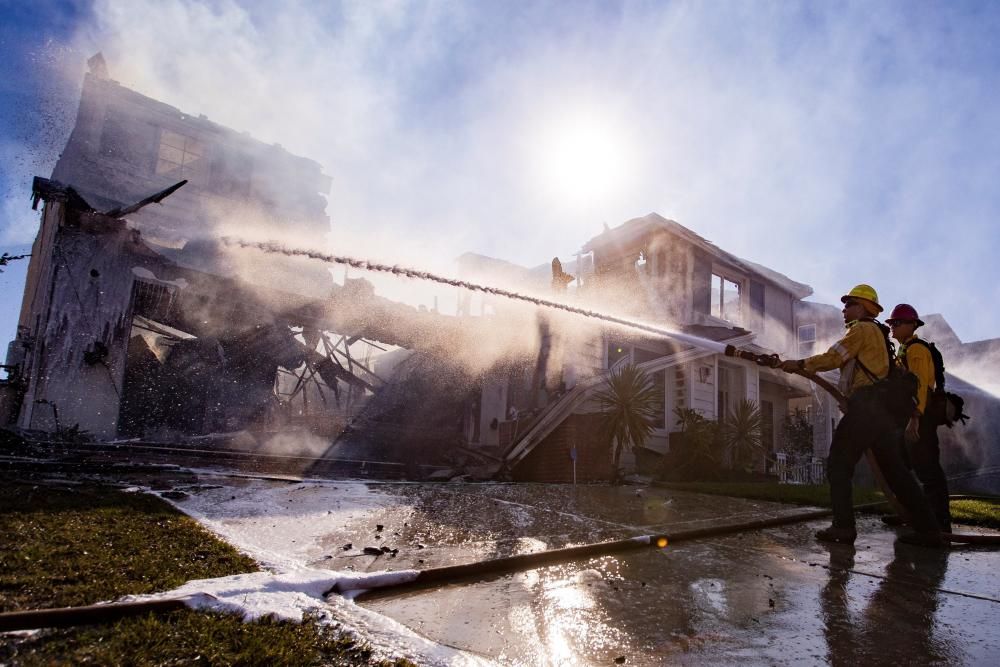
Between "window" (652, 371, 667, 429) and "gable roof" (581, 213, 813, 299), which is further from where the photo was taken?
"gable roof" (581, 213, 813, 299)

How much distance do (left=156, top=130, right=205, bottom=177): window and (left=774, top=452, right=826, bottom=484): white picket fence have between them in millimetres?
26453

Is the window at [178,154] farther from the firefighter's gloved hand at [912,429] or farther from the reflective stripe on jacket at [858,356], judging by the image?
the firefighter's gloved hand at [912,429]

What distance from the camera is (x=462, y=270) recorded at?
22.8 m

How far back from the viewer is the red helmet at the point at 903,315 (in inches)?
217

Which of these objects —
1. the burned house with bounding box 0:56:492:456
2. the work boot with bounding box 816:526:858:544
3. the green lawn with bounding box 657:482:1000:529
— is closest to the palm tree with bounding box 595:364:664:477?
the green lawn with bounding box 657:482:1000:529

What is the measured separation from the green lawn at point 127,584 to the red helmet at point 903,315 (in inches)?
234

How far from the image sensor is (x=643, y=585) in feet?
9.06

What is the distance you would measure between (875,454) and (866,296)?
4.60 ft

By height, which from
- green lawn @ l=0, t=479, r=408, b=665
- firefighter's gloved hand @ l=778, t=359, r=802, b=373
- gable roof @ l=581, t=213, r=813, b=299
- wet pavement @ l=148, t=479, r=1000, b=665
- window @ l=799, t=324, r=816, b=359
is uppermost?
gable roof @ l=581, t=213, r=813, b=299

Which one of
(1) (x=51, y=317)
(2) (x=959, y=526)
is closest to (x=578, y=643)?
(2) (x=959, y=526)

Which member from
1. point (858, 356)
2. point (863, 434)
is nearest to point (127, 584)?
point (863, 434)

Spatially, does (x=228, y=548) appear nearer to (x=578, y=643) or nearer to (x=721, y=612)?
(x=578, y=643)

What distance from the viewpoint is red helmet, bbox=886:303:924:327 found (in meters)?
5.50

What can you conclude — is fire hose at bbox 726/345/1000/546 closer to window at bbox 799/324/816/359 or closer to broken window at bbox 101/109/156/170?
window at bbox 799/324/816/359
